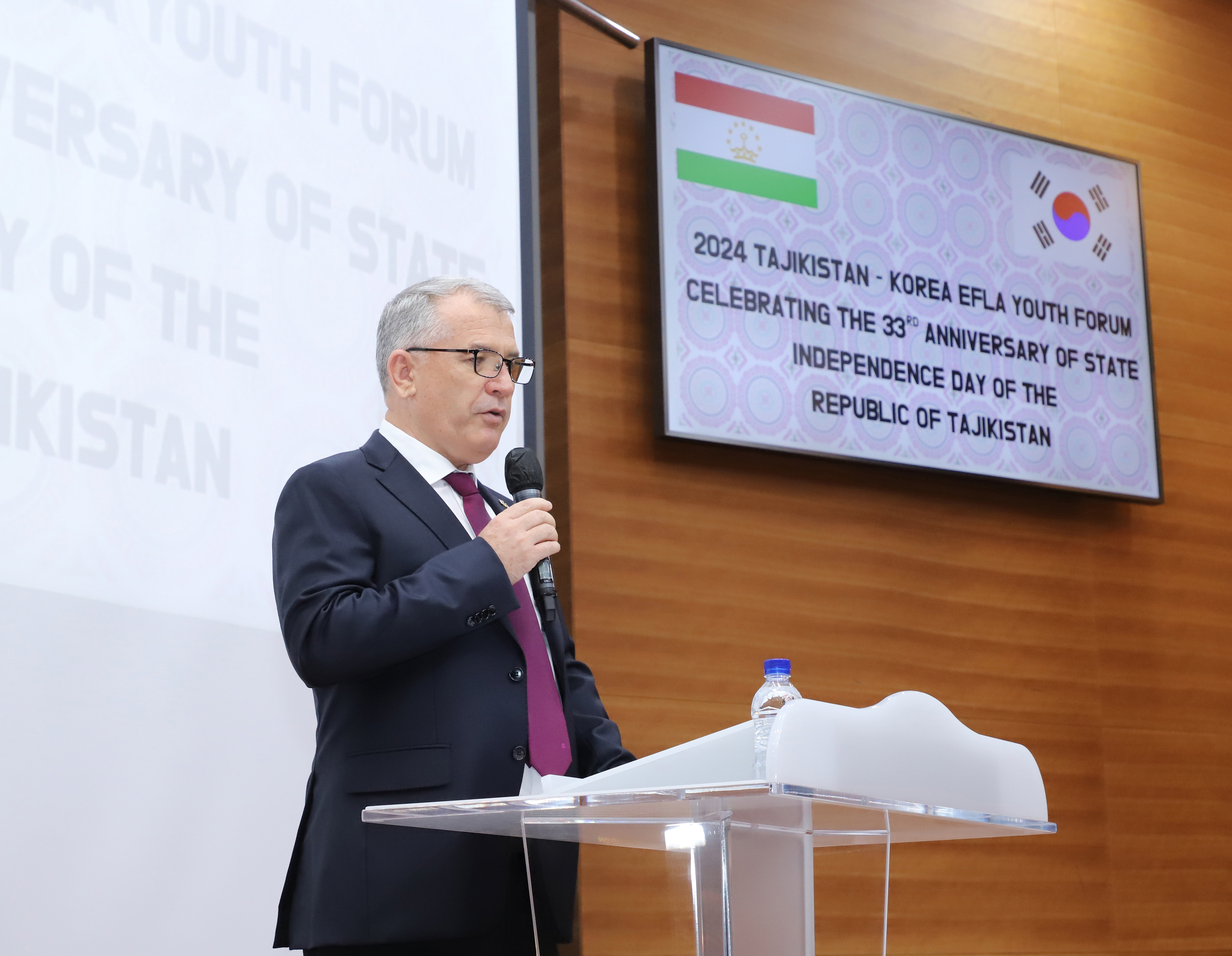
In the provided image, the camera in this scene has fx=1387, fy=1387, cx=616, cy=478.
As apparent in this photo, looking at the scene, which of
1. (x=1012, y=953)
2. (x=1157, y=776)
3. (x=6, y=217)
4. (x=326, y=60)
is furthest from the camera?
(x=1157, y=776)

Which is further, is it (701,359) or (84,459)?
(701,359)

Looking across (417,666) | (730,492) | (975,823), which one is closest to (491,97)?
(730,492)

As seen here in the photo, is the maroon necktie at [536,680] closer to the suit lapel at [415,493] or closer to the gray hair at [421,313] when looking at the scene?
the suit lapel at [415,493]

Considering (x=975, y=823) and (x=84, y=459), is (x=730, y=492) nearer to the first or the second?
(x=84, y=459)

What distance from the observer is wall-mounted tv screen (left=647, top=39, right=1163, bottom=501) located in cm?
335

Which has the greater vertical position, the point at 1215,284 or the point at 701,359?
the point at 1215,284

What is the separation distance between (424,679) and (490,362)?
44 centimetres

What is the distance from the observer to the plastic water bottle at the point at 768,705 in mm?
1250

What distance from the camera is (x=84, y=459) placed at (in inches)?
83.7

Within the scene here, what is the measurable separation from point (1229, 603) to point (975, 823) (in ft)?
10.4

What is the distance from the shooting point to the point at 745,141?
3467mm

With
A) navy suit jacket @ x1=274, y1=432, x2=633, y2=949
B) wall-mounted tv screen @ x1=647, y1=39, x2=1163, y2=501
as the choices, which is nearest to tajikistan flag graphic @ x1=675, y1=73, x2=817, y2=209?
wall-mounted tv screen @ x1=647, y1=39, x2=1163, y2=501

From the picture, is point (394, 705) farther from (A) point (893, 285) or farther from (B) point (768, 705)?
(A) point (893, 285)

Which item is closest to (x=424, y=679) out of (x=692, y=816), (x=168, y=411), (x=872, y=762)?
(x=692, y=816)
